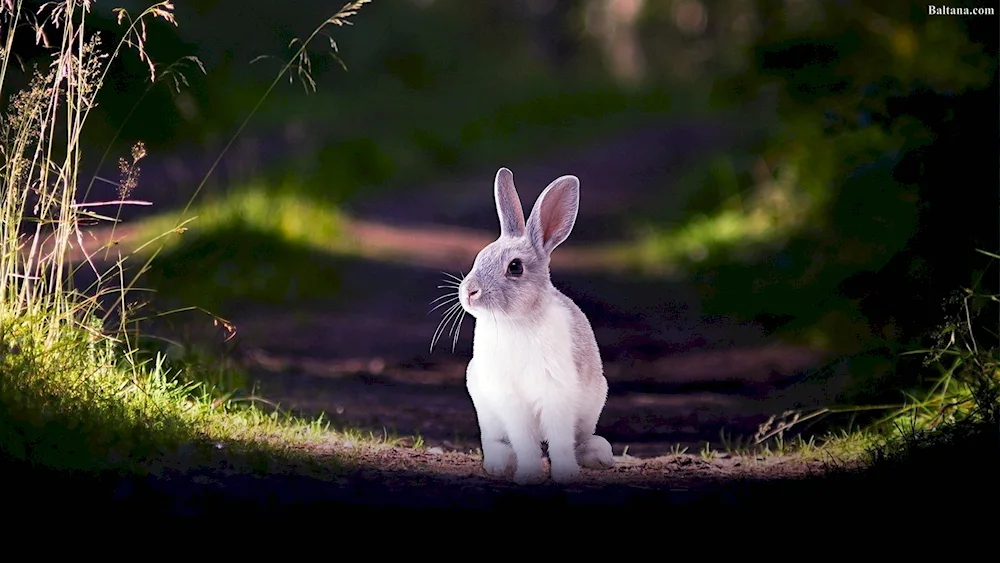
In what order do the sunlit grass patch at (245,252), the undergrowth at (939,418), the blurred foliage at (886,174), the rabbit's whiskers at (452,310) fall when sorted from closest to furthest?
the rabbit's whiskers at (452,310), the undergrowth at (939,418), the blurred foliage at (886,174), the sunlit grass patch at (245,252)

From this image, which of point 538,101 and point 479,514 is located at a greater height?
point 538,101

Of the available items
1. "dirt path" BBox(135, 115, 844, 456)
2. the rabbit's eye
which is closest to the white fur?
the rabbit's eye

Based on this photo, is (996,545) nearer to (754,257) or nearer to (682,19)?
(754,257)

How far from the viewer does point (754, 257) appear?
9.31m

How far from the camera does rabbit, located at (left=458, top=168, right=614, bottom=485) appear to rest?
297 cm

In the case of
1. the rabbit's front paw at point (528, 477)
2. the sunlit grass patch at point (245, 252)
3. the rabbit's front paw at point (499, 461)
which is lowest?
the rabbit's front paw at point (528, 477)

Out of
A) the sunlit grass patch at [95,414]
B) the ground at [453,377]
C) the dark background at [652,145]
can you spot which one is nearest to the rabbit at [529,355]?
the ground at [453,377]

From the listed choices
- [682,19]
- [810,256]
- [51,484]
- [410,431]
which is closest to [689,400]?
[810,256]

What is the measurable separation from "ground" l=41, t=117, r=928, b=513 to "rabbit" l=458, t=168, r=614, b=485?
0.37 ft

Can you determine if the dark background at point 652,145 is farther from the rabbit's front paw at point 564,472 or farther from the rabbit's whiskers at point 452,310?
the rabbit's front paw at point 564,472

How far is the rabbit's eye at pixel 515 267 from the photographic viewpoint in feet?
9.98

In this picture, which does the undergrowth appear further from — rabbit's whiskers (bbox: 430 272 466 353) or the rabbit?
rabbit's whiskers (bbox: 430 272 466 353)

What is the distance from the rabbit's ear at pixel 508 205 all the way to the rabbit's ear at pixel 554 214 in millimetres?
68

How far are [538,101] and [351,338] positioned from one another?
543 inches
